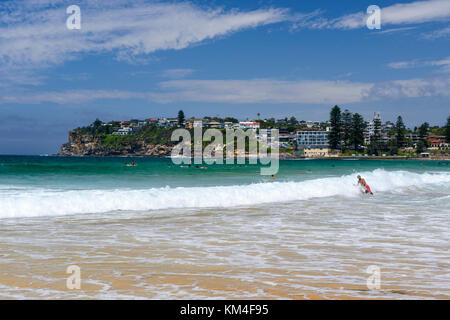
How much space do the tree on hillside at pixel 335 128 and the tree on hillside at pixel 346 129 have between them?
10.2 ft

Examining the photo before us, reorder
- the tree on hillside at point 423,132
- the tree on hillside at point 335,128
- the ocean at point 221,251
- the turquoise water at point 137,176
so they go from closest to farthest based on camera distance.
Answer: the ocean at point 221,251 < the turquoise water at point 137,176 < the tree on hillside at point 335,128 < the tree on hillside at point 423,132

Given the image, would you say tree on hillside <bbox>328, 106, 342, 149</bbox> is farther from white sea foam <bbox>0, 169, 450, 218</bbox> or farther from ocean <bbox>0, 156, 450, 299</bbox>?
ocean <bbox>0, 156, 450, 299</bbox>

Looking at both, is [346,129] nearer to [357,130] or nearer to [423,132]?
Answer: [357,130]

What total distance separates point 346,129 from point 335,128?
7.47m

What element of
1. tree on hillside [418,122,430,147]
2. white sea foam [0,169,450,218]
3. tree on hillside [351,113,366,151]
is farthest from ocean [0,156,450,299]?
tree on hillside [418,122,430,147]

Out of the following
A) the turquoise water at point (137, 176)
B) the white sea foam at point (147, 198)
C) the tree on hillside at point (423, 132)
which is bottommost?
the turquoise water at point (137, 176)

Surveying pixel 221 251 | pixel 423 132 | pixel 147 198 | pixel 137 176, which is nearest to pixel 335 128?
pixel 423 132

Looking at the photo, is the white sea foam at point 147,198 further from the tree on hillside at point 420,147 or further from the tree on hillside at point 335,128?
the tree on hillside at point 420,147

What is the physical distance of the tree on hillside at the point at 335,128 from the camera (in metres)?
167

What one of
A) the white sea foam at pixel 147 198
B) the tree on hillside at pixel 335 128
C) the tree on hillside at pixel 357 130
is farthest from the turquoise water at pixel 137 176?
the tree on hillside at pixel 357 130

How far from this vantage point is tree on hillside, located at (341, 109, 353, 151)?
175 metres

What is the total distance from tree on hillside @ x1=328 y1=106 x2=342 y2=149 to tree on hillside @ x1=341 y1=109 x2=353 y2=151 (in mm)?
3100

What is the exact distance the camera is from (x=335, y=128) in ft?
568
